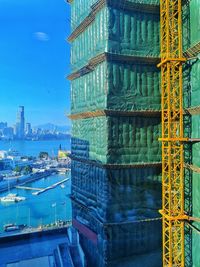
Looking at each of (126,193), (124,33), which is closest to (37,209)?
(126,193)

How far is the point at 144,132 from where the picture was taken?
2098cm

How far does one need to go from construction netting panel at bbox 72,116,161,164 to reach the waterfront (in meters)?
44.2

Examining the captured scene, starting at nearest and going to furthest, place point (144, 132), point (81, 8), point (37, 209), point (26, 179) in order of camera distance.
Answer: point (144, 132) < point (81, 8) < point (37, 209) < point (26, 179)

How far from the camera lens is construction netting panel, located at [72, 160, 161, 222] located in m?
20.0

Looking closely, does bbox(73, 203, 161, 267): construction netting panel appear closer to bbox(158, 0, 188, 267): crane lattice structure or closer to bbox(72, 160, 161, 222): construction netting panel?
bbox(72, 160, 161, 222): construction netting panel

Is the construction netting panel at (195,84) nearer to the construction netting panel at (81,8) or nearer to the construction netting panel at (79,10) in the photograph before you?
the construction netting panel at (81,8)

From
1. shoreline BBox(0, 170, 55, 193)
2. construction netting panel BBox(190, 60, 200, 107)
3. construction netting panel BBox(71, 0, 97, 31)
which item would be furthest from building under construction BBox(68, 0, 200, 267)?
shoreline BBox(0, 170, 55, 193)

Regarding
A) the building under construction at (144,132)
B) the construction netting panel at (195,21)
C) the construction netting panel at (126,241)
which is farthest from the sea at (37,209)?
the construction netting panel at (195,21)

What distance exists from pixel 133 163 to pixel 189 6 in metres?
11.2

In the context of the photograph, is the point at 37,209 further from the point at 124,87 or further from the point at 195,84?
the point at 195,84

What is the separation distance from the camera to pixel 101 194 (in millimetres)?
20547

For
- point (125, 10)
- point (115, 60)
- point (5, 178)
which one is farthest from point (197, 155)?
point (5, 178)

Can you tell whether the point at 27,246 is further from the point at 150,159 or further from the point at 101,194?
the point at 150,159

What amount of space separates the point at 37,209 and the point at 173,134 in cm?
6035
